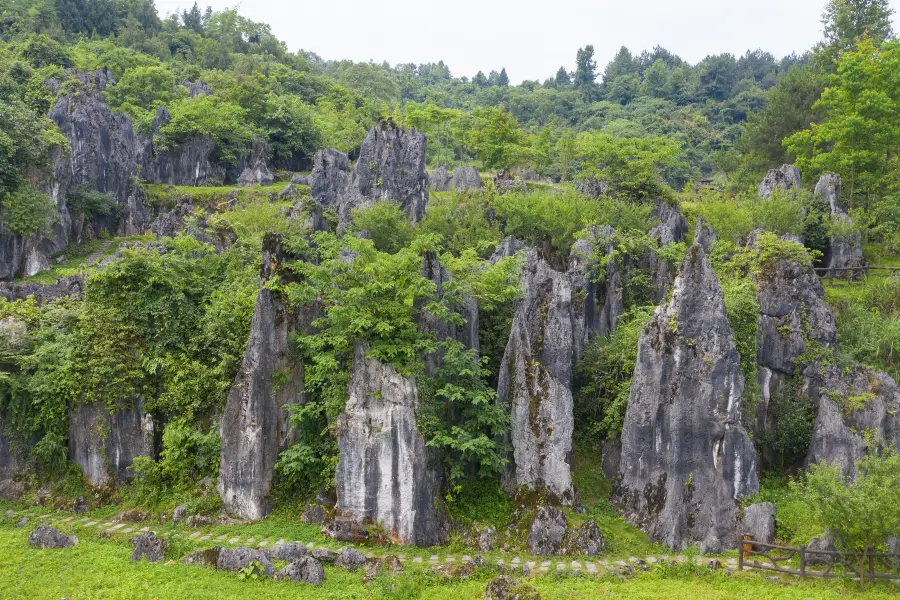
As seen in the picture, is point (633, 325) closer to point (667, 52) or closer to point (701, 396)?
point (701, 396)

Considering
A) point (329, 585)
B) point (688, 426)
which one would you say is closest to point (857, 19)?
point (688, 426)

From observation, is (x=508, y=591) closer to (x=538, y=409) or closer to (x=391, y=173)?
(x=538, y=409)

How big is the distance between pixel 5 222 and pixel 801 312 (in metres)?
38.4

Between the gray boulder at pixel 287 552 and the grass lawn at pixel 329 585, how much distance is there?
40.4 inches

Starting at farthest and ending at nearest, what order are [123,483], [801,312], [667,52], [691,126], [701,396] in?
1. [667,52]
2. [691,126]
3. [801,312]
4. [123,483]
5. [701,396]

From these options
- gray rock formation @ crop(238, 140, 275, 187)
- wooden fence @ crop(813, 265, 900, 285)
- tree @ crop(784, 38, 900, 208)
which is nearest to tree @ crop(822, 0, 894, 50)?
tree @ crop(784, 38, 900, 208)

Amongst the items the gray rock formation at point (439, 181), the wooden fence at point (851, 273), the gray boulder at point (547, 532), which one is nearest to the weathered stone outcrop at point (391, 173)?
the gray rock formation at point (439, 181)

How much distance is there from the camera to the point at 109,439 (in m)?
20.3

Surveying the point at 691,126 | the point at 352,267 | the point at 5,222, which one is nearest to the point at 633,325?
the point at 352,267

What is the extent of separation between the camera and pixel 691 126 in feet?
272

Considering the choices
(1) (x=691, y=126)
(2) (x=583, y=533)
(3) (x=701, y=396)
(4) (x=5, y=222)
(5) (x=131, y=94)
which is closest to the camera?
(2) (x=583, y=533)

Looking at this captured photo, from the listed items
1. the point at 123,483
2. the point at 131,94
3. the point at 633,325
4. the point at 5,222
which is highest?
the point at 131,94

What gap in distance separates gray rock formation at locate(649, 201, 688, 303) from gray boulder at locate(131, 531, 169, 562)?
59.4ft

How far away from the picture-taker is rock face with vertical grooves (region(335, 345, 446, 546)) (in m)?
17.2
